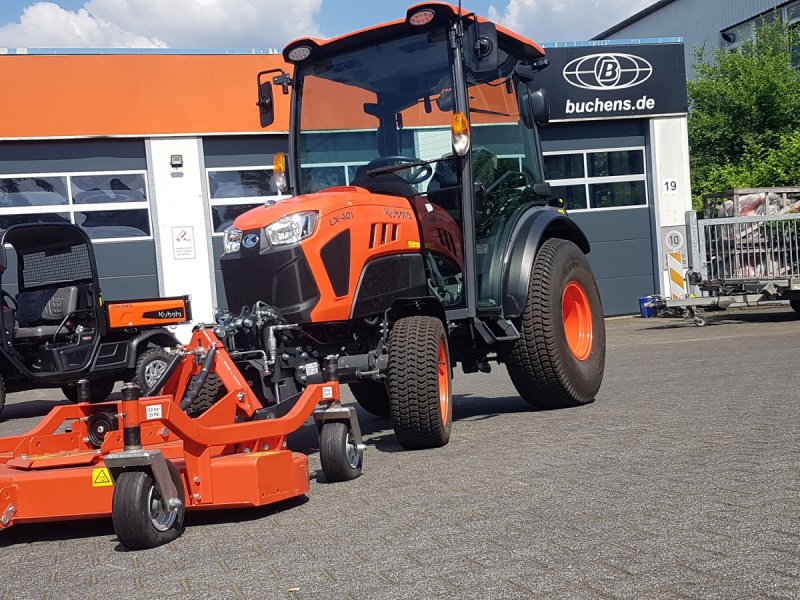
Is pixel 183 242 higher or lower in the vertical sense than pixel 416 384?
higher

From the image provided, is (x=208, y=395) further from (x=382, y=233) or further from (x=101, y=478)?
(x=101, y=478)

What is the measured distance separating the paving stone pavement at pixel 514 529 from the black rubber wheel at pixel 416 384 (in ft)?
0.56

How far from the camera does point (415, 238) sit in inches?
272

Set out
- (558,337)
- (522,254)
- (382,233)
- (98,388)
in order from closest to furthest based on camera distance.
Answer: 1. (382,233)
2. (522,254)
3. (558,337)
4. (98,388)

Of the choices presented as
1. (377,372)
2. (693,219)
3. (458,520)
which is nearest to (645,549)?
(458,520)

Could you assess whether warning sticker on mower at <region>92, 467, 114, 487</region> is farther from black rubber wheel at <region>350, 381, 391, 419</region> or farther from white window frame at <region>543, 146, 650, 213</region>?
white window frame at <region>543, 146, 650, 213</region>

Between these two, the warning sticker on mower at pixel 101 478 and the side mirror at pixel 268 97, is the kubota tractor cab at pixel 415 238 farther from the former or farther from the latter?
the warning sticker on mower at pixel 101 478

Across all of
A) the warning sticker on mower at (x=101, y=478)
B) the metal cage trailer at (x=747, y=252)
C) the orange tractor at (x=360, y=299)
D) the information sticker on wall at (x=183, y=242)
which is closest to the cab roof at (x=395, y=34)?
the orange tractor at (x=360, y=299)

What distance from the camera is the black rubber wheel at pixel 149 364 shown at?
11922 mm

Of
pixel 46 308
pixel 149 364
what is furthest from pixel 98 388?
pixel 46 308

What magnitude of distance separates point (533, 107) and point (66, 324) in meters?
6.42

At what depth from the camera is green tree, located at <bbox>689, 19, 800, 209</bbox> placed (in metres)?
29.5

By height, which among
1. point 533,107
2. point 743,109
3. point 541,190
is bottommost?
point 541,190

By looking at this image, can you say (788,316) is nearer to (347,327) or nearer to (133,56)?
(133,56)
